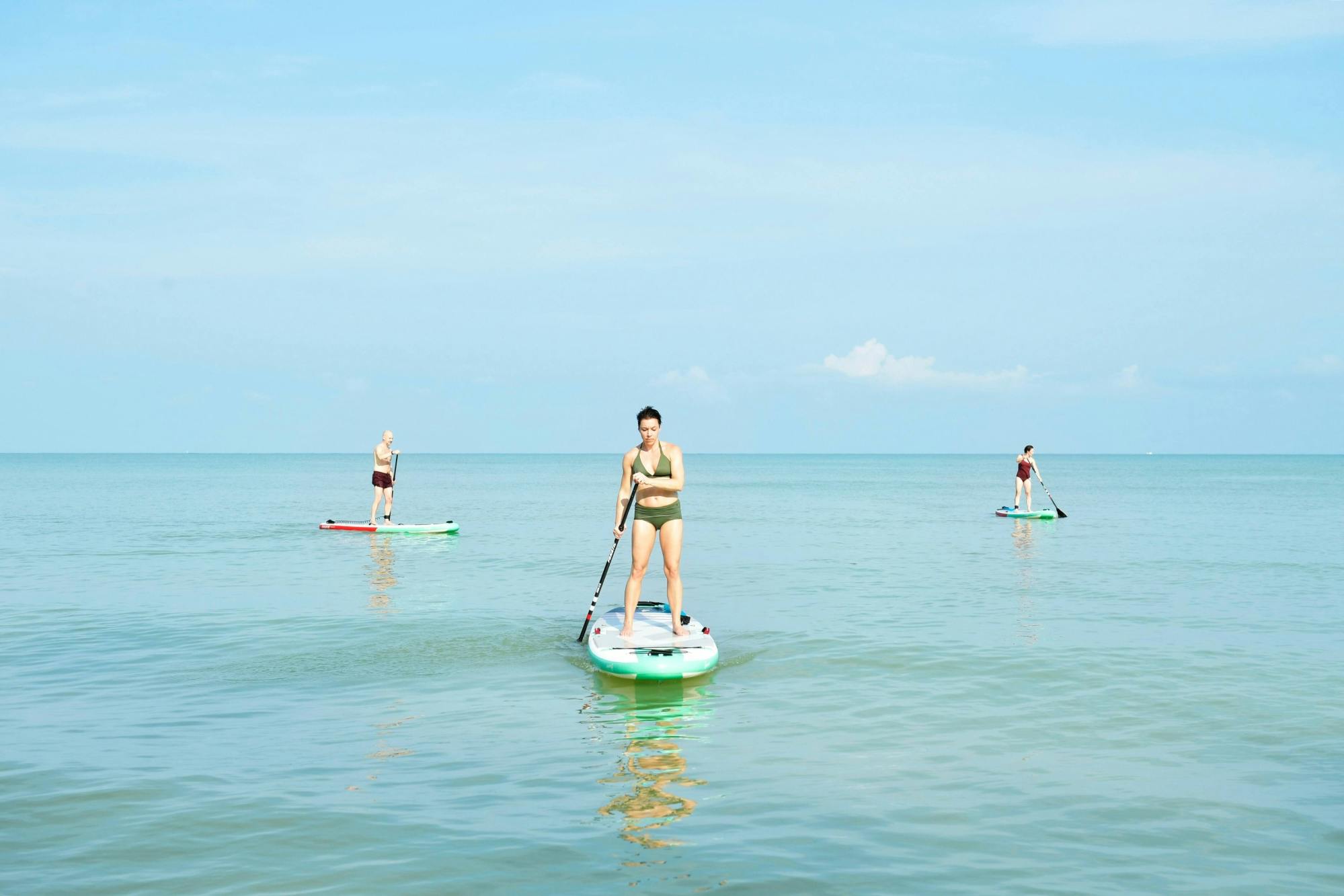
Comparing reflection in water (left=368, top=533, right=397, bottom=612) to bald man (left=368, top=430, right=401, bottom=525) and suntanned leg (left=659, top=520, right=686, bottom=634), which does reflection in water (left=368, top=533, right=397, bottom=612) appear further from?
suntanned leg (left=659, top=520, right=686, bottom=634)

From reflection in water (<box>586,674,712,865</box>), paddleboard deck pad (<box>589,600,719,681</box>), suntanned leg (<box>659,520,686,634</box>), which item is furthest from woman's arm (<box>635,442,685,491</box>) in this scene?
reflection in water (<box>586,674,712,865</box>)

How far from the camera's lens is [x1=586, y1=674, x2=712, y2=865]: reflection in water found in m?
8.69

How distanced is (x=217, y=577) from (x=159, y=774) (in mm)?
15524

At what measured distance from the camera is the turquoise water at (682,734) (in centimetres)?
786

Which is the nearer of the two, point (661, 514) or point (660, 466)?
point (660, 466)

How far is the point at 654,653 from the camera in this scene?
1350 centimetres

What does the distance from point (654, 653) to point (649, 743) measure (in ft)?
8.80

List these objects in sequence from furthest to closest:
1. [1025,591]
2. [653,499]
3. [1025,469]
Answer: [1025,469] < [1025,591] < [653,499]

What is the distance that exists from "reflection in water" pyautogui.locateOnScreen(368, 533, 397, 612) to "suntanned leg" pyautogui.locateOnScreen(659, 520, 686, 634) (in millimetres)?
7162

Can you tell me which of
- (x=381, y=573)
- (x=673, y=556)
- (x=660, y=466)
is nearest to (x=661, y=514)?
(x=673, y=556)

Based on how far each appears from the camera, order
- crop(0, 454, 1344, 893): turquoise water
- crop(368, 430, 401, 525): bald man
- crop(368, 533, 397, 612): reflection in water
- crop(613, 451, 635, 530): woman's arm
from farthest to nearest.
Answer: crop(368, 430, 401, 525): bald man
crop(368, 533, 397, 612): reflection in water
crop(613, 451, 635, 530): woman's arm
crop(0, 454, 1344, 893): turquoise water

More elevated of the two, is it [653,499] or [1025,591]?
[653,499]

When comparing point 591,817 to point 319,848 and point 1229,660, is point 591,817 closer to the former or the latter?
point 319,848

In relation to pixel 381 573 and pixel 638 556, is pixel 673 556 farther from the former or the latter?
pixel 381 573
